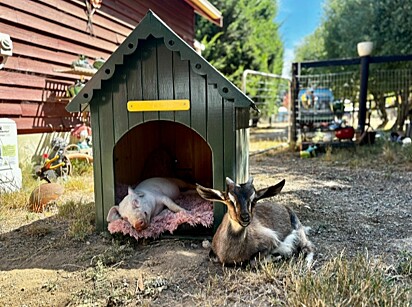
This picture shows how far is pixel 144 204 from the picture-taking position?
3039 millimetres

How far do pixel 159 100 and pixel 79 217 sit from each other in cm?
151

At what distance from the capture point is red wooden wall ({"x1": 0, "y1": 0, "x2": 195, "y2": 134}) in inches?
214

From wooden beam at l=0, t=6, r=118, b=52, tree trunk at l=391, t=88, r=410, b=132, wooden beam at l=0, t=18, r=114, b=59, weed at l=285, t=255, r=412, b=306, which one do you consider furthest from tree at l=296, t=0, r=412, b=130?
weed at l=285, t=255, r=412, b=306

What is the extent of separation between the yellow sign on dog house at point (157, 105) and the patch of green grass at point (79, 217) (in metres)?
1.13

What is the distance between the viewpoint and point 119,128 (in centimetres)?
311

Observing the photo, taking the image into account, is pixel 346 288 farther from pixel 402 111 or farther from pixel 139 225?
pixel 402 111

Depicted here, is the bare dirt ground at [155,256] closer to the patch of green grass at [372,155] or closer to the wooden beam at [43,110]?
the patch of green grass at [372,155]

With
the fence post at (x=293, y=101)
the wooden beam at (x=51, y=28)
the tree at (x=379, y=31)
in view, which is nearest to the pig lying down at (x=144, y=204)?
the wooden beam at (x=51, y=28)

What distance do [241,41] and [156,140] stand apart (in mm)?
11588

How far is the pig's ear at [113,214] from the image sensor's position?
3067mm

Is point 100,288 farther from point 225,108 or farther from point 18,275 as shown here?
point 225,108

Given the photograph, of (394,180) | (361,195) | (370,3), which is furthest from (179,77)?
(370,3)

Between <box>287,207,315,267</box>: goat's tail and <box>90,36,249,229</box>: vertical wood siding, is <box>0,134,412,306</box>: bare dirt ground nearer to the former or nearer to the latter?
→ <box>287,207,315,267</box>: goat's tail

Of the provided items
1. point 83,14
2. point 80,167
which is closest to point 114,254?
point 80,167
